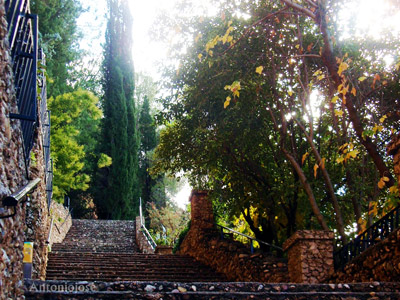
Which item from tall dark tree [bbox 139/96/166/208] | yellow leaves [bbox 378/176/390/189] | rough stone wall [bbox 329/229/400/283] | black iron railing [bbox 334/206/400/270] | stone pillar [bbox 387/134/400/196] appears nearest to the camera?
yellow leaves [bbox 378/176/390/189]

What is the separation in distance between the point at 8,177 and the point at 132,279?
20.4ft

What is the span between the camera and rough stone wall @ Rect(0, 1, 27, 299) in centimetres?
398

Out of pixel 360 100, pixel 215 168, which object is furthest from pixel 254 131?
pixel 360 100

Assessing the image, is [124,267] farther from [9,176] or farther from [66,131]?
[66,131]

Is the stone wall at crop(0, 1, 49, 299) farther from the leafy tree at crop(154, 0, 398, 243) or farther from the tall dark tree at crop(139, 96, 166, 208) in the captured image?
the tall dark tree at crop(139, 96, 166, 208)

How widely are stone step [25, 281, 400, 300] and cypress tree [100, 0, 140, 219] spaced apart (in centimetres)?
2375

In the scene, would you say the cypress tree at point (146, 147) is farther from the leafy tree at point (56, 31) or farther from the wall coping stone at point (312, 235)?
the wall coping stone at point (312, 235)

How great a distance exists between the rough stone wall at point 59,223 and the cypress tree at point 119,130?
6.14 m

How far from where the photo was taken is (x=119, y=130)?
30.1 meters

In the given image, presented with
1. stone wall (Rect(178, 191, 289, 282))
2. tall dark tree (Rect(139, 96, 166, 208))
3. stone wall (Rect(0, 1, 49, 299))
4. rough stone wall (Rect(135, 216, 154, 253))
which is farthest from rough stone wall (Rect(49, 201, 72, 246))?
stone wall (Rect(0, 1, 49, 299))

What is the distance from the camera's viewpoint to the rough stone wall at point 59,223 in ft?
55.9

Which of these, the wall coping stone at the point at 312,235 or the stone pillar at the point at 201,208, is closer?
the wall coping stone at the point at 312,235

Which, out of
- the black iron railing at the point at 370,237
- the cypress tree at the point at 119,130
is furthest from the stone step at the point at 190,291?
the cypress tree at the point at 119,130

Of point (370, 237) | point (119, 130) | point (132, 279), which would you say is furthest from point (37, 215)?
point (119, 130)
